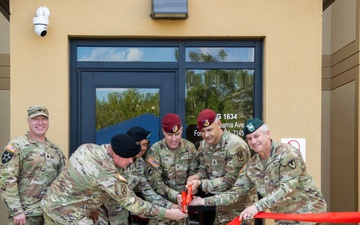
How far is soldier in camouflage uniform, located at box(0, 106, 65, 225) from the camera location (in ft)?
14.0

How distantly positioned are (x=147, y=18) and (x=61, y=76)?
118 cm

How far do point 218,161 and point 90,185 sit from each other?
1.45 m

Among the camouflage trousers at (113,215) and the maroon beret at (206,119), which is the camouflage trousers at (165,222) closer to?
the camouflage trousers at (113,215)

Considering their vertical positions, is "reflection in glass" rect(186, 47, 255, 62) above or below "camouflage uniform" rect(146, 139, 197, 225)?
above

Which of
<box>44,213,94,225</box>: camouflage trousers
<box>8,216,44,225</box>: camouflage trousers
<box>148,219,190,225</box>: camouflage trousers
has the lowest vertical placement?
<box>148,219,190,225</box>: camouflage trousers

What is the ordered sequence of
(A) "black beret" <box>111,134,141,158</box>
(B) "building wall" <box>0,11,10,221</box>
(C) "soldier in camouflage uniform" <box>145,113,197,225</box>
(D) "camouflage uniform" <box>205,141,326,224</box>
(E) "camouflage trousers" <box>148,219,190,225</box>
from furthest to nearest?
(B) "building wall" <box>0,11,10,221</box> < (E) "camouflage trousers" <box>148,219,190,225</box> < (C) "soldier in camouflage uniform" <box>145,113,197,225</box> < (D) "camouflage uniform" <box>205,141,326,224</box> < (A) "black beret" <box>111,134,141,158</box>

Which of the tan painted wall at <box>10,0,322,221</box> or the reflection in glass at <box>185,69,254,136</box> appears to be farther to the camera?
the reflection in glass at <box>185,69,254,136</box>

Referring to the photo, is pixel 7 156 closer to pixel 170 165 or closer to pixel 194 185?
pixel 170 165

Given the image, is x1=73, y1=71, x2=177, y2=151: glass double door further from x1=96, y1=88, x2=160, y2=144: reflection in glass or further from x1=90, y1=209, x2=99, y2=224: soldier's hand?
x1=90, y1=209, x2=99, y2=224: soldier's hand

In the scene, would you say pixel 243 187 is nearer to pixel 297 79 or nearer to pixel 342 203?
pixel 297 79

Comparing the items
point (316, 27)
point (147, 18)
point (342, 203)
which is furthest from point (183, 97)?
point (342, 203)

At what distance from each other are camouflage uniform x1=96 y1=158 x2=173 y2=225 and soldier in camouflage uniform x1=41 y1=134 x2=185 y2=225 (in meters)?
0.57

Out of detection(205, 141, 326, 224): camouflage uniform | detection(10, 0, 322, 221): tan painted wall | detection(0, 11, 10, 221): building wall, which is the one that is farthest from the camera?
detection(0, 11, 10, 221): building wall

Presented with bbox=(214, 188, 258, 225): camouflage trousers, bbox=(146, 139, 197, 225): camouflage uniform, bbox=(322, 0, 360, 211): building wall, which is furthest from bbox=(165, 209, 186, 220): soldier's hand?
bbox=(322, 0, 360, 211): building wall
